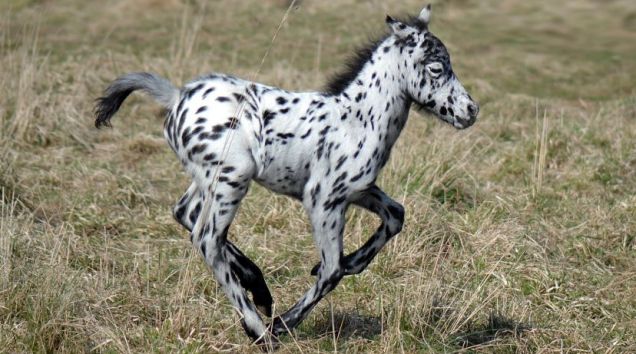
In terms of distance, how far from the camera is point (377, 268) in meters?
6.37

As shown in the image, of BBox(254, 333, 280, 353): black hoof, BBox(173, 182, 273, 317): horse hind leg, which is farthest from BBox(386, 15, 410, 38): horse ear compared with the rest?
BBox(254, 333, 280, 353): black hoof

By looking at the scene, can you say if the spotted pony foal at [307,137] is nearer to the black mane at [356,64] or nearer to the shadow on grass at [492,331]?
the black mane at [356,64]

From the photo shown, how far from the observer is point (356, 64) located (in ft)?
17.0

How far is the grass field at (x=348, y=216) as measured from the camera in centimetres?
536

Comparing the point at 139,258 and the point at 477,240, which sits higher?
the point at 477,240

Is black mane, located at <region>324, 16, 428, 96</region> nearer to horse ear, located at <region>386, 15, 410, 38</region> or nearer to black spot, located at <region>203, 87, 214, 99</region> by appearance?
horse ear, located at <region>386, 15, 410, 38</region>

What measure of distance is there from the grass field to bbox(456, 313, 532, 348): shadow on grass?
0.01m

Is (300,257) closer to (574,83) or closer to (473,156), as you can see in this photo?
(473,156)

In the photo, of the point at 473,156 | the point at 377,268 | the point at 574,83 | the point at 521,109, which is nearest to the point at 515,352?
the point at 377,268

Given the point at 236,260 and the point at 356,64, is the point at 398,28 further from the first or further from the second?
the point at 236,260

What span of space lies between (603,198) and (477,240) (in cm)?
181

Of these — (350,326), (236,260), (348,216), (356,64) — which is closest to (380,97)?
(356,64)

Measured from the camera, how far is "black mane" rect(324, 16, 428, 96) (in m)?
5.10

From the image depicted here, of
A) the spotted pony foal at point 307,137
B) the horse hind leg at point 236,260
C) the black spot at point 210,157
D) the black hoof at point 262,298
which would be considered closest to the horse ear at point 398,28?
the spotted pony foal at point 307,137
